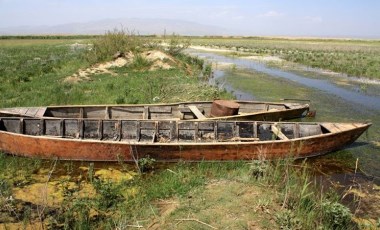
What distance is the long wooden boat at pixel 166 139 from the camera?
8773 millimetres

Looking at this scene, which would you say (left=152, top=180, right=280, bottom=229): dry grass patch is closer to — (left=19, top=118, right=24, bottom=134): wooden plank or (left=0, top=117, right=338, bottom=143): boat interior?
(left=0, top=117, right=338, bottom=143): boat interior

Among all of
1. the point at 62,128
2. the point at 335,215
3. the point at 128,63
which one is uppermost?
the point at 128,63

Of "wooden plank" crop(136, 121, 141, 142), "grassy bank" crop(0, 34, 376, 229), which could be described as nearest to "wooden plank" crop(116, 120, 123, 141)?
"wooden plank" crop(136, 121, 141, 142)

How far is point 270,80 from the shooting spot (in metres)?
24.4

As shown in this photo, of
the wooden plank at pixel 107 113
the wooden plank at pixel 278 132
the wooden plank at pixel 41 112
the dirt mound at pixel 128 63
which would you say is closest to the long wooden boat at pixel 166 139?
the wooden plank at pixel 278 132

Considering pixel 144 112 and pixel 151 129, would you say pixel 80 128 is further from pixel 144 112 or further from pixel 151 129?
pixel 144 112

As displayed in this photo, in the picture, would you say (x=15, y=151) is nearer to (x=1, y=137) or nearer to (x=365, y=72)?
(x=1, y=137)

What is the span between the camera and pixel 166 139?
1014cm

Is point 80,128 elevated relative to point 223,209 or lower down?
elevated

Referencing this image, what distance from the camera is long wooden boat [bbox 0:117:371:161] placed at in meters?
8.77

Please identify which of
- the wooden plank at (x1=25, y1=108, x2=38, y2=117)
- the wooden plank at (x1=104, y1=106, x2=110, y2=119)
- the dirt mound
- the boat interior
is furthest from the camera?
the dirt mound

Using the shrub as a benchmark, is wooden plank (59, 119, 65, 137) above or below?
Result: above

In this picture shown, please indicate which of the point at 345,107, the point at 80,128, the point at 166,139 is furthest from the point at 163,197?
the point at 345,107

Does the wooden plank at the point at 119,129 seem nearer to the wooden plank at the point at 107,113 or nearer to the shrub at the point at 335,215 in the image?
the wooden plank at the point at 107,113
